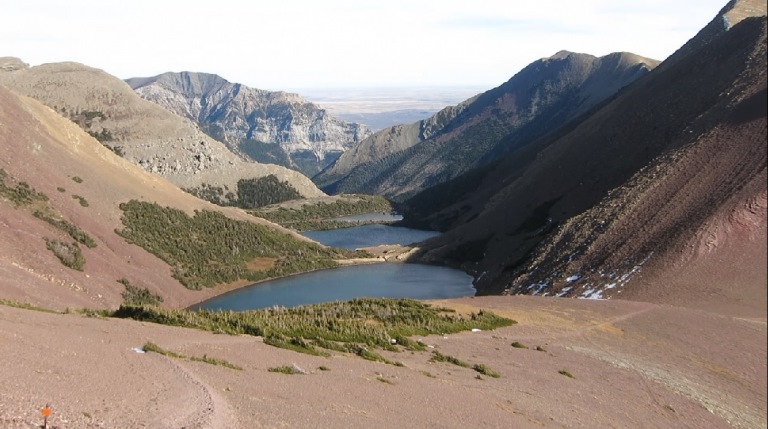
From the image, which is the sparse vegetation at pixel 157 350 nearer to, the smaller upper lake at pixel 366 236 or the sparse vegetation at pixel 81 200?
the sparse vegetation at pixel 81 200

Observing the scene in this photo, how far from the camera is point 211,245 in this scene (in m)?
104

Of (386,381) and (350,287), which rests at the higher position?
(386,381)

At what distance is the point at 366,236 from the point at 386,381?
16064cm

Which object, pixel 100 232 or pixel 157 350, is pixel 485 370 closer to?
pixel 157 350

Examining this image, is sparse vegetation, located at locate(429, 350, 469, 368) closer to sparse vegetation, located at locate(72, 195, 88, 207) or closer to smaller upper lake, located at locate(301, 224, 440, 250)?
sparse vegetation, located at locate(72, 195, 88, 207)

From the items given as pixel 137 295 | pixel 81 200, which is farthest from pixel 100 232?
pixel 137 295

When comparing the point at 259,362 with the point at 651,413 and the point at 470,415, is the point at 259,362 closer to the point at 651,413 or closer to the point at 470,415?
the point at 470,415

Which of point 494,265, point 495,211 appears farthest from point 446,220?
point 494,265

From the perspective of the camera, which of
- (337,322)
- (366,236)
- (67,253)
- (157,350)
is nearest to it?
(157,350)

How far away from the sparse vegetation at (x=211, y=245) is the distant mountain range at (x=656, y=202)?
92.9ft

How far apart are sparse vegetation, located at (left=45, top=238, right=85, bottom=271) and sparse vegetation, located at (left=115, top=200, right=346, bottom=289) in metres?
16.6

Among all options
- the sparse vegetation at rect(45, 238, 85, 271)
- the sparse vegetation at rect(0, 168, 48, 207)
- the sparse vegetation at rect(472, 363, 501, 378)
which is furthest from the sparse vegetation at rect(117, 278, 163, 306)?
the sparse vegetation at rect(472, 363, 501, 378)

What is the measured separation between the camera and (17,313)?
81.7 feet

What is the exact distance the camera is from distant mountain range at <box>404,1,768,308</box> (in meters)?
13.5
